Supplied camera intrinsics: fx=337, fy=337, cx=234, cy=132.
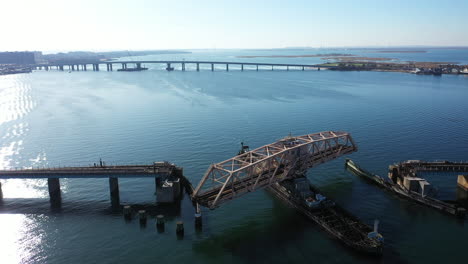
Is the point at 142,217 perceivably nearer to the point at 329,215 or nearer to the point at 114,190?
the point at 114,190

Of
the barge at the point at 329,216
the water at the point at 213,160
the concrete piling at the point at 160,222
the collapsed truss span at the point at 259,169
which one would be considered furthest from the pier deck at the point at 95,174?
the barge at the point at 329,216

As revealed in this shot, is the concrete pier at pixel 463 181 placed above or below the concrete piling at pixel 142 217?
above

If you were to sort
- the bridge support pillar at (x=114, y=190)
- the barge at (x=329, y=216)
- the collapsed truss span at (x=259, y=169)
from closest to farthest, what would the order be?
the barge at (x=329, y=216) → the collapsed truss span at (x=259, y=169) → the bridge support pillar at (x=114, y=190)

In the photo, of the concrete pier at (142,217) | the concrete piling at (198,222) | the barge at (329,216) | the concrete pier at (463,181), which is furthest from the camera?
the concrete pier at (463,181)

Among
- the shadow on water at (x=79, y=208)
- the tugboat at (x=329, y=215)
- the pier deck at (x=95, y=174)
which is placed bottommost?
the shadow on water at (x=79, y=208)

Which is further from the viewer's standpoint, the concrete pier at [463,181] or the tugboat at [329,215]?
Result: the concrete pier at [463,181]

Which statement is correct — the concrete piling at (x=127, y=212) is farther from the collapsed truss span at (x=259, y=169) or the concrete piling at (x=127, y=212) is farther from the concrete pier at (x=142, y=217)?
the collapsed truss span at (x=259, y=169)
